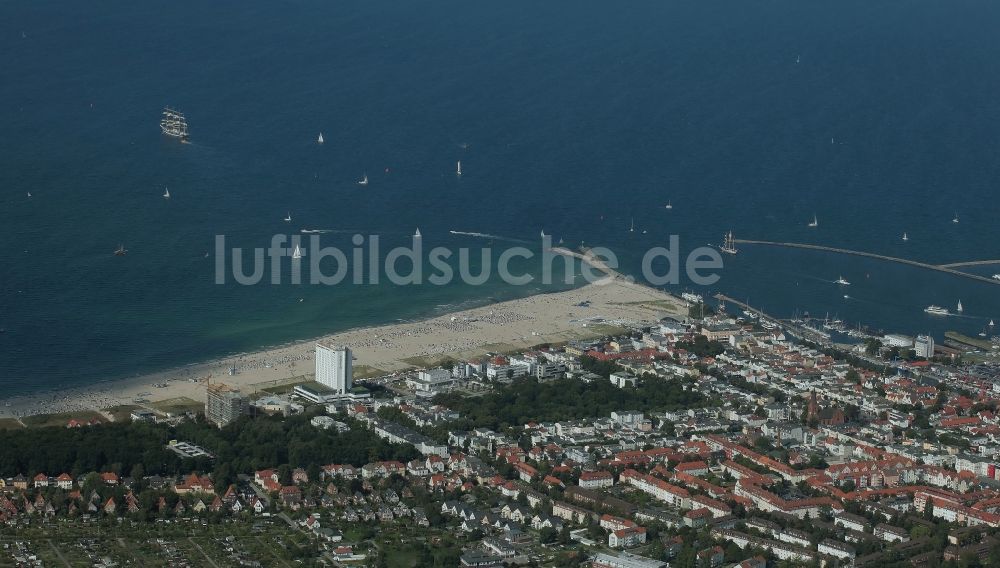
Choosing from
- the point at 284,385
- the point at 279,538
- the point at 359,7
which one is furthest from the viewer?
the point at 359,7

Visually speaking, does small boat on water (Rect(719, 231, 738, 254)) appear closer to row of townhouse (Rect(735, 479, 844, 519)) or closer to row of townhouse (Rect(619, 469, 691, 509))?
row of townhouse (Rect(619, 469, 691, 509))

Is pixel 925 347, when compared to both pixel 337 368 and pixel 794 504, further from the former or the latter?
pixel 337 368

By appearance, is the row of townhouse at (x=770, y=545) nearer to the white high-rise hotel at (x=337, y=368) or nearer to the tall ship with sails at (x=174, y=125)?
the white high-rise hotel at (x=337, y=368)

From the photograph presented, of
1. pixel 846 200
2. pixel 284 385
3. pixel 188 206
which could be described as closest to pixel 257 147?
pixel 188 206

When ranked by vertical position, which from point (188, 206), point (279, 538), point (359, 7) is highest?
point (359, 7)

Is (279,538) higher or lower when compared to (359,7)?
lower

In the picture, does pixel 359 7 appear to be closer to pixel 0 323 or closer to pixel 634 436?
pixel 0 323

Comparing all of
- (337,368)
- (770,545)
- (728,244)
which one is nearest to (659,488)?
(770,545)
